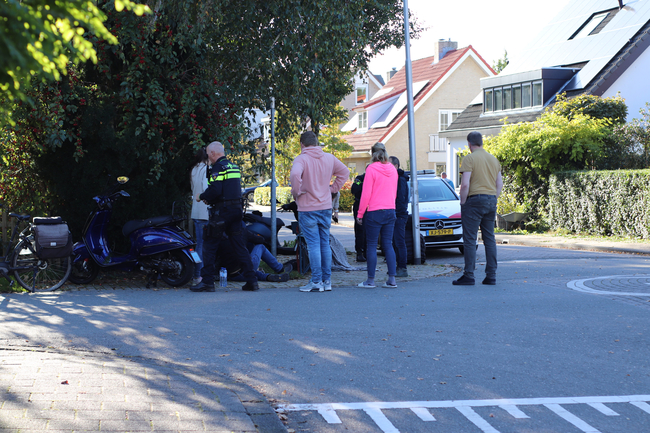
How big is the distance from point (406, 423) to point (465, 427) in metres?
0.35

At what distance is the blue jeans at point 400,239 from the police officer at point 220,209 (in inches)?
101

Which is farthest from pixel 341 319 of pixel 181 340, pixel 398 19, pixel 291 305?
pixel 398 19

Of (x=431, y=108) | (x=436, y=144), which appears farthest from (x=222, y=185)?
(x=436, y=144)

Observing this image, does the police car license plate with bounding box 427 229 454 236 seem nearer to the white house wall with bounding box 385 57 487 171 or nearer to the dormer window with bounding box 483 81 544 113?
the dormer window with bounding box 483 81 544 113

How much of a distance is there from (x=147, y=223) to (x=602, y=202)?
14.0m

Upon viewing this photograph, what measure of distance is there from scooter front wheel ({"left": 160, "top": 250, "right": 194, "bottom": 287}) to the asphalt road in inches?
12.8

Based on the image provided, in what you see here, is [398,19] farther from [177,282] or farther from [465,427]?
[465,427]

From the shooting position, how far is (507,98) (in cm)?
3027

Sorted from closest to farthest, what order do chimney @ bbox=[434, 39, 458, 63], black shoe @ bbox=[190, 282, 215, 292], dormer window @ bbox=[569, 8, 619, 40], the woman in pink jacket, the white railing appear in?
black shoe @ bbox=[190, 282, 215, 292] < the woman in pink jacket < dormer window @ bbox=[569, 8, 619, 40] < the white railing < chimney @ bbox=[434, 39, 458, 63]

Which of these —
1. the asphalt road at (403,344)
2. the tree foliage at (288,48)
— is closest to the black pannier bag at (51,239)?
the asphalt road at (403,344)

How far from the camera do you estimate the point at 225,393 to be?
15.1 ft

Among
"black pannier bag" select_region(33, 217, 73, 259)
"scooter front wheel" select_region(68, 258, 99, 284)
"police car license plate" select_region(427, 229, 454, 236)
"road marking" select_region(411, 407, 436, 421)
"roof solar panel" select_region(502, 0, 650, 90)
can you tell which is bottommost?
"road marking" select_region(411, 407, 436, 421)

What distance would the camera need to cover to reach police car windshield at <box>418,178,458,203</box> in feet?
50.8

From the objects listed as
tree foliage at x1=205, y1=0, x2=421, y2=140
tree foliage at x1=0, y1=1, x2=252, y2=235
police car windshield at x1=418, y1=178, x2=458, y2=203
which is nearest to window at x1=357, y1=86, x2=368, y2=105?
police car windshield at x1=418, y1=178, x2=458, y2=203
